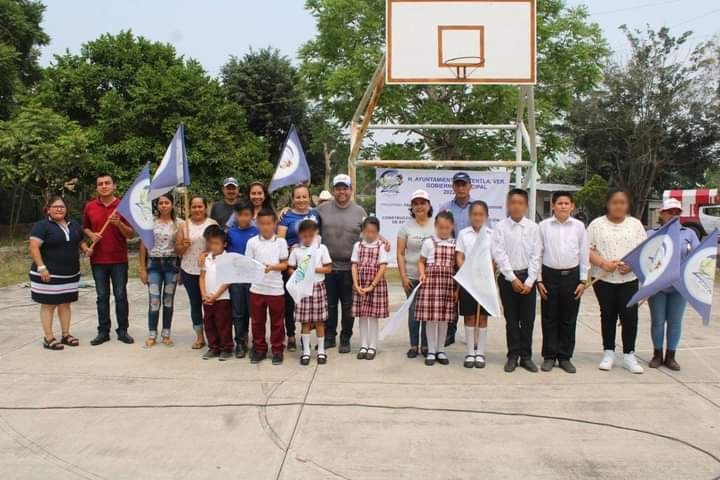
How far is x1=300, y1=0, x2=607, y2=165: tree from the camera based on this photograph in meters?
21.5

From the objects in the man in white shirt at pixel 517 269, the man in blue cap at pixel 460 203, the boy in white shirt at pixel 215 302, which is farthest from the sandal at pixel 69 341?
the man in white shirt at pixel 517 269

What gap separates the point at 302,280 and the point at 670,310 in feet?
10.3

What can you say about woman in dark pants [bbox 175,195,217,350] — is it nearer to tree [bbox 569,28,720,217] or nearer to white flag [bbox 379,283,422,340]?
white flag [bbox 379,283,422,340]

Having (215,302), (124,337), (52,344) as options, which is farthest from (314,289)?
(52,344)

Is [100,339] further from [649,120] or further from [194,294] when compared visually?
[649,120]

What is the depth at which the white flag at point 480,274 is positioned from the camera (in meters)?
5.23

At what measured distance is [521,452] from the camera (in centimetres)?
361

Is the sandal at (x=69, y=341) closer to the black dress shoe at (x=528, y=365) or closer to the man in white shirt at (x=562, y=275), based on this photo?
the black dress shoe at (x=528, y=365)

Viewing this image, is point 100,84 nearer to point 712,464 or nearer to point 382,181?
point 382,181

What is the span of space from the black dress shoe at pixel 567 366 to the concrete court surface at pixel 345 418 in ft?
0.38

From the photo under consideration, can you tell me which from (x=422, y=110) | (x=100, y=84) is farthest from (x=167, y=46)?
(x=422, y=110)

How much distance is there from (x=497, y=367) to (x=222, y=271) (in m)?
2.51

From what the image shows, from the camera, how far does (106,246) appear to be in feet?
20.1

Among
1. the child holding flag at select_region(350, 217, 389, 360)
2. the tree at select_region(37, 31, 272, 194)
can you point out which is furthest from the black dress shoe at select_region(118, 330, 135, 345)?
the tree at select_region(37, 31, 272, 194)
